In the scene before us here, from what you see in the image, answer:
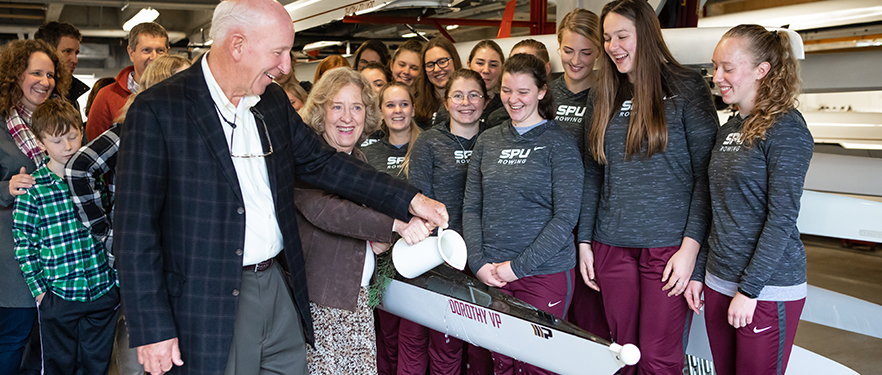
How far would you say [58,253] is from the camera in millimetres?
2562

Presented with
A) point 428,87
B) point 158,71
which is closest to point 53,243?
point 158,71

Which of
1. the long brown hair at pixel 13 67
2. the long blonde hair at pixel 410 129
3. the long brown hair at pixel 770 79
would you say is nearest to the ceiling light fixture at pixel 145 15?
the long brown hair at pixel 13 67

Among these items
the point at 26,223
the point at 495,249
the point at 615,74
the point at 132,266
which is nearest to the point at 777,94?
the point at 615,74

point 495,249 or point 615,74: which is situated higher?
point 615,74

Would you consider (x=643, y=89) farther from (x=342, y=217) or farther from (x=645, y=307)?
(x=342, y=217)

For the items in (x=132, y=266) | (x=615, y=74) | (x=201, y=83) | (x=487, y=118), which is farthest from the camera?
(x=487, y=118)

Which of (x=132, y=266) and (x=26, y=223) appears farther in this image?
(x=26, y=223)

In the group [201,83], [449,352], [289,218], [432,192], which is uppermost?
[201,83]

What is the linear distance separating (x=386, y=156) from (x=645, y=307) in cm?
139

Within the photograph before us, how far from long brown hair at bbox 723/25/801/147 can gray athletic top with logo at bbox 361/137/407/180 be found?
154 centimetres

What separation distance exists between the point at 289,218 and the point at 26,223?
5.26 ft

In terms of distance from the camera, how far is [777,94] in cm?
193

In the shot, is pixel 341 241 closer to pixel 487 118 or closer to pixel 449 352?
pixel 449 352

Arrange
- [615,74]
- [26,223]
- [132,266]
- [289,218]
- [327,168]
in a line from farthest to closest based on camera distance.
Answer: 1. [26,223]
2. [615,74]
3. [327,168]
4. [289,218]
5. [132,266]
